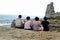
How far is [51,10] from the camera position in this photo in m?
25.7

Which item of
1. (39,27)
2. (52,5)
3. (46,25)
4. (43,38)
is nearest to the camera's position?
(43,38)

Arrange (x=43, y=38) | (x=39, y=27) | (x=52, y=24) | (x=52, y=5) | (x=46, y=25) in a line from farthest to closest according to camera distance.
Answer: (x=52, y=5)
(x=52, y=24)
(x=46, y=25)
(x=39, y=27)
(x=43, y=38)

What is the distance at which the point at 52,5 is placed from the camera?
25.6 metres

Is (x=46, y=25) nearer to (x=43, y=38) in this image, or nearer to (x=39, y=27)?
(x=39, y=27)

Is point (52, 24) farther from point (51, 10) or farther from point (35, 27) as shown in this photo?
point (51, 10)

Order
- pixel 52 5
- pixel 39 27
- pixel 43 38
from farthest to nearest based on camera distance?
1. pixel 52 5
2. pixel 39 27
3. pixel 43 38

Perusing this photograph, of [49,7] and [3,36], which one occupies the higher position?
[49,7]

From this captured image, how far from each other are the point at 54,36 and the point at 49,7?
43.9 ft

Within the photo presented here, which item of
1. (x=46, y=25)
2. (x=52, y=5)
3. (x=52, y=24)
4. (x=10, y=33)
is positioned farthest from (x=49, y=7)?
(x=10, y=33)

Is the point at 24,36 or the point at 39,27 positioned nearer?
the point at 24,36

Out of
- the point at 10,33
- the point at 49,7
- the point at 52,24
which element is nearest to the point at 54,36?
→ the point at 10,33

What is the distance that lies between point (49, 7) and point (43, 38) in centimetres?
1390

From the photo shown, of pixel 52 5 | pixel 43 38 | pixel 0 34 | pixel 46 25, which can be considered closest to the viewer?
pixel 43 38

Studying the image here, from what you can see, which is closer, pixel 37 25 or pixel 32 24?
pixel 37 25
